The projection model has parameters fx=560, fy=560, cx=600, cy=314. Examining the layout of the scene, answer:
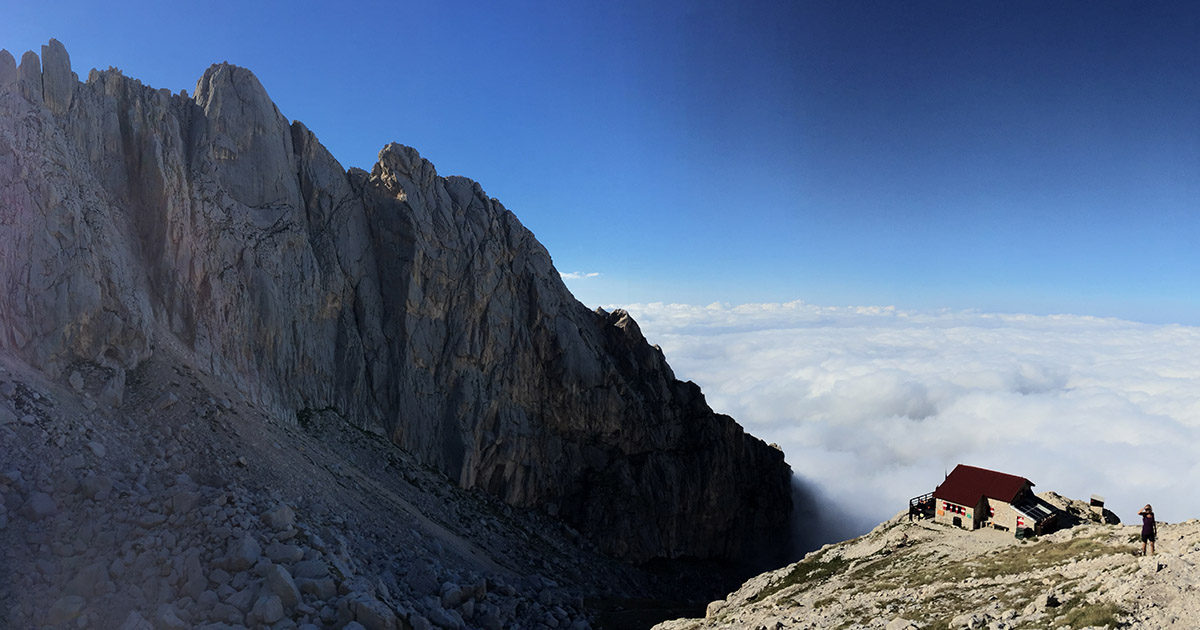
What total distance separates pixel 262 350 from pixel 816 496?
85.8 metres

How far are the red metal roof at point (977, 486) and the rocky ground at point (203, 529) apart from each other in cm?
2961

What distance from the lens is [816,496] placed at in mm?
95625

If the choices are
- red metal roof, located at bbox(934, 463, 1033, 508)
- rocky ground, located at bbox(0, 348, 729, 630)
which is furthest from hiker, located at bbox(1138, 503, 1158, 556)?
rocky ground, located at bbox(0, 348, 729, 630)

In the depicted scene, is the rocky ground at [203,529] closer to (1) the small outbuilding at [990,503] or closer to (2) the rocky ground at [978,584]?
(2) the rocky ground at [978,584]

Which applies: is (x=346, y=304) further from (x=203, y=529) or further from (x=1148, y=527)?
(x=1148, y=527)

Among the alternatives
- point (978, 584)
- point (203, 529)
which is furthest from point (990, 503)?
point (203, 529)

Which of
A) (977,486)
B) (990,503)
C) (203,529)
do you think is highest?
(977,486)

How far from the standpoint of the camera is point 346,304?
6100cm

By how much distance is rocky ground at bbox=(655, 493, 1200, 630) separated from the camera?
1692 cm

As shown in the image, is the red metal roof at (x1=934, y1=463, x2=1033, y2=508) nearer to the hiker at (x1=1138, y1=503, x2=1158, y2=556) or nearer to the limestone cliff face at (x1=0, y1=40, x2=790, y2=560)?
the hiker at (x1=1138, y1=503, x2=1158, y2=556)

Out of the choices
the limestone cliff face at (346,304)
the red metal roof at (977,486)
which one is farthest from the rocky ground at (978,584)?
the limestone cliff face at (346,304)

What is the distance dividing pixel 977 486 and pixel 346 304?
6149 centimetres

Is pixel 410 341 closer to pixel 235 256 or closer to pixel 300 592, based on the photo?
pixel 235 256

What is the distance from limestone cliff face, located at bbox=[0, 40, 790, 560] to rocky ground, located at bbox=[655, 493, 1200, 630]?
33829 millimetres
